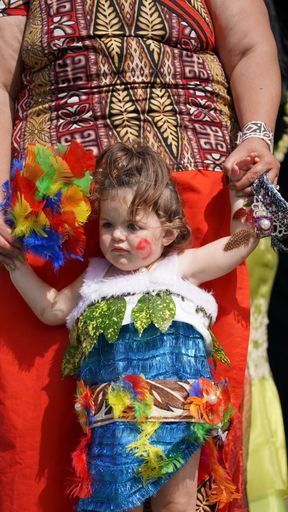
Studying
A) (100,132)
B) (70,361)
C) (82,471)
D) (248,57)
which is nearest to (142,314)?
(70,361)

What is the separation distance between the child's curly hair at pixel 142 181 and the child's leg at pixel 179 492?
0.55m

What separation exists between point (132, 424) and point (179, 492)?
21 centimetres

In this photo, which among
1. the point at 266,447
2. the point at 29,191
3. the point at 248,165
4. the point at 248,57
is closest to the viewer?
the point at 29,191

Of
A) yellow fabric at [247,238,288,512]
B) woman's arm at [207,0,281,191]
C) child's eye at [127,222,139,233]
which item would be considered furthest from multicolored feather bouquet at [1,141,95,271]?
yellow fabric at [247,238,288,512]

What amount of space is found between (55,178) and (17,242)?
20 centimetres

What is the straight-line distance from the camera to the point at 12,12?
9.38ft

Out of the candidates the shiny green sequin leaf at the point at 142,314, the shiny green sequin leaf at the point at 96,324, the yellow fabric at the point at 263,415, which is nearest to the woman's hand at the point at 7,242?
the shiny green sequin leaf at the point at 96,324

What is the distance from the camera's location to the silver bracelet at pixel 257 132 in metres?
2.70

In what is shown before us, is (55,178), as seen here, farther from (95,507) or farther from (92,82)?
(95,507)

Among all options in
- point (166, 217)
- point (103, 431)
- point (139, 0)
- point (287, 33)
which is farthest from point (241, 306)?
point (287, 33)

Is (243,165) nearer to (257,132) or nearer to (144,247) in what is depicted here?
(257,132)

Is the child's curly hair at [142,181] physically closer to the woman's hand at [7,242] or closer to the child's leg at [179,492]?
the woman's hand at [7,242]

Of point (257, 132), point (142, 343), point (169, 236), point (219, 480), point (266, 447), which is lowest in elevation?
point (266, 447)

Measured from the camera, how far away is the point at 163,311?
8.03 ft
